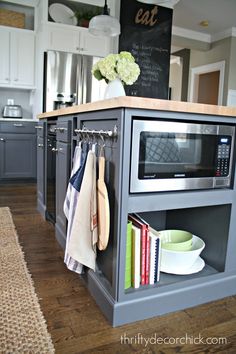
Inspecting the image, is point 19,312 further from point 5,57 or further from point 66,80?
point 5,57

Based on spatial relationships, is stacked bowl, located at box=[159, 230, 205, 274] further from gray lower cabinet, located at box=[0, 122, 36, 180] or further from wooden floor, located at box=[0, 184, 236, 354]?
gray lower cabinet, located at box=[0, 122, 36, 180]

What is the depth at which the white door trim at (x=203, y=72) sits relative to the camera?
5.99m

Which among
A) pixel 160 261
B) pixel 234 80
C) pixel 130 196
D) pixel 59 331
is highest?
pixel 234 80

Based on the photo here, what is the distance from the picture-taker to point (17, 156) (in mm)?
4184

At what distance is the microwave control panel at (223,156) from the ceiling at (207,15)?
3934 millimetres

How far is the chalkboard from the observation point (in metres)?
4.25

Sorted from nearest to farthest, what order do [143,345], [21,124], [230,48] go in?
[143,345] → [21,124] → [230,48]

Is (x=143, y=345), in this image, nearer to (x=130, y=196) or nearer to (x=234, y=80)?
(x=130, y=196)

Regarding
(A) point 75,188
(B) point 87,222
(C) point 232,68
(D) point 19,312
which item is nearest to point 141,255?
(B) point 87,222

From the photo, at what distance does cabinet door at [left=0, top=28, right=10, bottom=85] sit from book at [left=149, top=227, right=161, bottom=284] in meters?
3.90

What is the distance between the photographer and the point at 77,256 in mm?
1324

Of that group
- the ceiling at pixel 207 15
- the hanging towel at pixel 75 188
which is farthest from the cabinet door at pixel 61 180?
the ceiling at pixel 207 15

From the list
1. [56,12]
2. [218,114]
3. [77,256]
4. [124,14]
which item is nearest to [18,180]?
[56,12]

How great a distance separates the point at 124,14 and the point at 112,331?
4.20 meters
